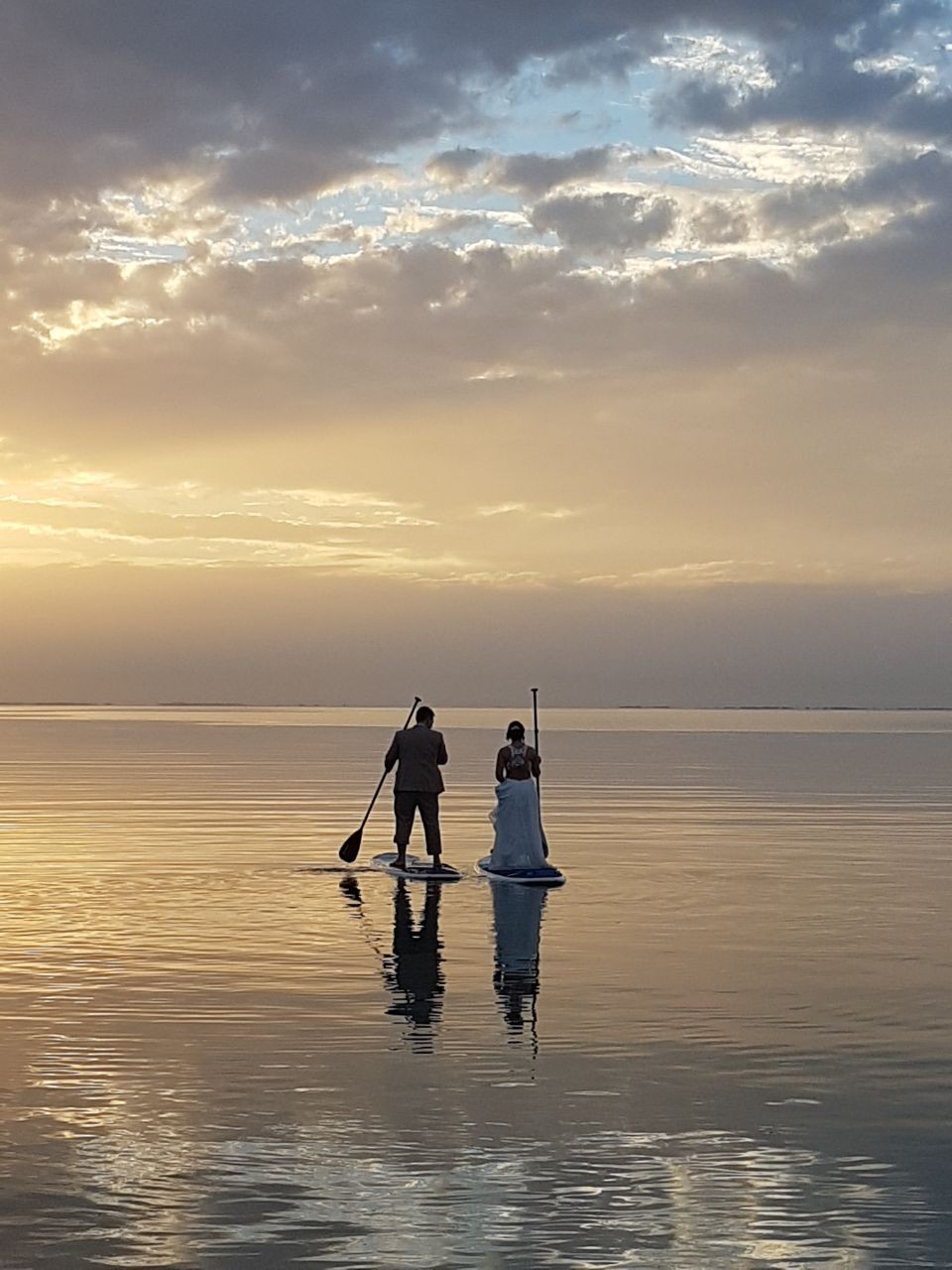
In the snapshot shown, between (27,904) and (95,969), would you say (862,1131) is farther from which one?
(27,904)

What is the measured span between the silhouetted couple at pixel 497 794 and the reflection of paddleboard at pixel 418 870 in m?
0.14

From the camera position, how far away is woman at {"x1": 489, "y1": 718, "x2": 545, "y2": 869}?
22.8 metres

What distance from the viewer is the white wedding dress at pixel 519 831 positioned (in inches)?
895

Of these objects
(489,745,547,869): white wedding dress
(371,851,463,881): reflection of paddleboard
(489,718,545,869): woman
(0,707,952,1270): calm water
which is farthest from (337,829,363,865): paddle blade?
(489,745,547,869): white wedding dress

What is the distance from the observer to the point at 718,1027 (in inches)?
488

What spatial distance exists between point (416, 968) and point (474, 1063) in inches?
163

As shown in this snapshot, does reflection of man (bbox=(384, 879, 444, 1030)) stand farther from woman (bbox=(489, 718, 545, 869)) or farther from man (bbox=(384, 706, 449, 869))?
man (bbox=(384, 706, 449, 869))

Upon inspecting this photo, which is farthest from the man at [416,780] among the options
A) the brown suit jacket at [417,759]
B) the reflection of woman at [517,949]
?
the reflection of woman at [517,949]

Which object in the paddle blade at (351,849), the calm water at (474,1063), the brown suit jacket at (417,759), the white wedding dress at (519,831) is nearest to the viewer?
the calm water at (474,1063)

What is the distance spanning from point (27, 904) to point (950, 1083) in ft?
37.7

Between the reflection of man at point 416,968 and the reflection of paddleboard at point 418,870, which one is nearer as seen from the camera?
the reflection of man at point 416,968

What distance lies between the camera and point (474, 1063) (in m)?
11.1

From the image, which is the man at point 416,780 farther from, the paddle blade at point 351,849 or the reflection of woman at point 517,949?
the reflection of woman at point 517,949

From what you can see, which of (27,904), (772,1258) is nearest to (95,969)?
(27,904)
